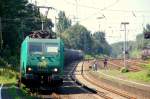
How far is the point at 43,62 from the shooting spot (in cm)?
3156

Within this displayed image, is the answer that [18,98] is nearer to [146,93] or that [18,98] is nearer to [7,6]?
[146,93]

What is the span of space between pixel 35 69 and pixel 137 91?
737cm

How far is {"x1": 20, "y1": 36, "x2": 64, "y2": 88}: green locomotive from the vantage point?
103ft

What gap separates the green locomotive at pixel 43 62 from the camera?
103ft

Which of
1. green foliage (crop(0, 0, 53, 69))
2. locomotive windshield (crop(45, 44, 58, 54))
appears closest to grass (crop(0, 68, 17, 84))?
locomotive windshield (crop(45, 44, 58, 54))

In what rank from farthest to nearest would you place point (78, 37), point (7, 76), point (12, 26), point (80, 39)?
point (78, 37) < point (80, 39) < point (12, 26) < point (7, 76)

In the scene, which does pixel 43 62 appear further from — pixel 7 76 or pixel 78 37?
pixel 78 37

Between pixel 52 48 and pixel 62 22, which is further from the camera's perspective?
pixel 62 22

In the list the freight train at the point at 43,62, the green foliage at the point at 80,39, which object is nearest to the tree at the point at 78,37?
the green foliage at the point at 80,39

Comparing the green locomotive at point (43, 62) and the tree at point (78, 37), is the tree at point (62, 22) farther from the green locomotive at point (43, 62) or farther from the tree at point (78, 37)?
the green locomotive at point (43, 62)

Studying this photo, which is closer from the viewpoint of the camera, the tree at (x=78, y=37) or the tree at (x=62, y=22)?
the tree at (x=62, y=22)

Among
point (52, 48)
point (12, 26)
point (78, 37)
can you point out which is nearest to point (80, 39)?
point (78, 37)

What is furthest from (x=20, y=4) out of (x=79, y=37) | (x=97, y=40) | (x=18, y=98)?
(x=97, y=40)

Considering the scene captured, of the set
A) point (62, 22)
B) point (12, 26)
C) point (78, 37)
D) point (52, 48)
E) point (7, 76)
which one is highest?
point (62, 22)
